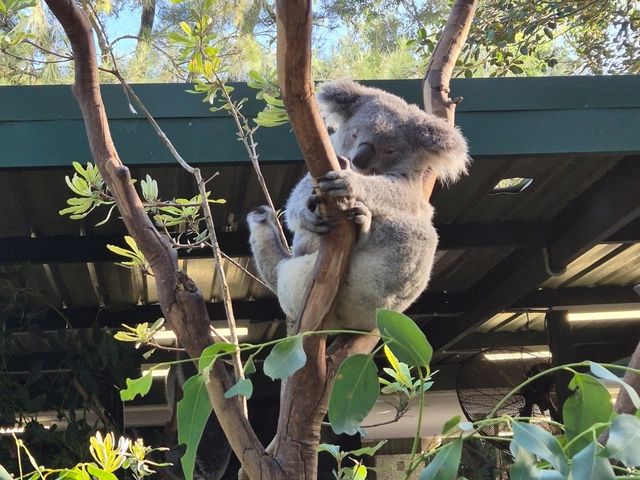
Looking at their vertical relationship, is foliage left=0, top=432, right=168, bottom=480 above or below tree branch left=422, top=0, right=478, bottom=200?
below

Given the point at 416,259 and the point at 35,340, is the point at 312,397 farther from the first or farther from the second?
the point at 35,340

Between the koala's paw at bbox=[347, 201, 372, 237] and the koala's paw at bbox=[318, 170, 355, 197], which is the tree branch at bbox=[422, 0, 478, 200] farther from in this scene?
the koala's paw at bbox=[318, 170, 355, 197]

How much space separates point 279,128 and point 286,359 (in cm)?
207

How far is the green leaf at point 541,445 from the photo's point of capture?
25.1 inches

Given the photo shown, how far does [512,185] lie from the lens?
351 centimetres

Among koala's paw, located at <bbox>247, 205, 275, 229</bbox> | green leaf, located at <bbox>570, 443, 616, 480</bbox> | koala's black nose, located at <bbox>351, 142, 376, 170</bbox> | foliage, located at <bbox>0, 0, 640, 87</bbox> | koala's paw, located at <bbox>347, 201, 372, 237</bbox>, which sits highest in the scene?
foliage, located at <bbox>0, 0, 640, 87</bbox>

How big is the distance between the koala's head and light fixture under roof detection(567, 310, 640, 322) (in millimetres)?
3538

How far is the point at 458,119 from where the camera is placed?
2.88m

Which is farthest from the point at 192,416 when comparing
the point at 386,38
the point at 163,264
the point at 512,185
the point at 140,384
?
the point at 386,38

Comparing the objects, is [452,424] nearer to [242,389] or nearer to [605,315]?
[242,389]

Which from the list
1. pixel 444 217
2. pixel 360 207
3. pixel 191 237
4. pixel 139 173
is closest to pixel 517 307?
pixel 444 217

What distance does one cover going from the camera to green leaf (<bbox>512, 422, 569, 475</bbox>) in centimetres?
64

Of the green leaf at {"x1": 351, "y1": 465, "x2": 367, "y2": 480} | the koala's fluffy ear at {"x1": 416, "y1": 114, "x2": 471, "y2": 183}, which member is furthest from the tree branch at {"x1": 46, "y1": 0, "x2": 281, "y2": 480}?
the koala's fluffy ear at {"x1": 416, "y1": 114, "x2": 471, "y2": 183}

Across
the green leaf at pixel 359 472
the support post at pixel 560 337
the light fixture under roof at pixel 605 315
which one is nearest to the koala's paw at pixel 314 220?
the green leaf at pixel 359 472
